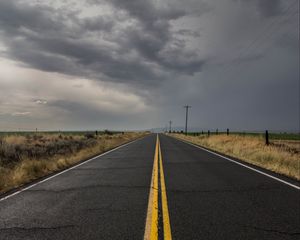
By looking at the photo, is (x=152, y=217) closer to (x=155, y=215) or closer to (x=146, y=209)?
(x=155, y=215)

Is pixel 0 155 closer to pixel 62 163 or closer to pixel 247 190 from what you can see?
pixel 62 163

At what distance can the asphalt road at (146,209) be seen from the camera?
4.75 m

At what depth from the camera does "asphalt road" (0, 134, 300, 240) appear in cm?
475

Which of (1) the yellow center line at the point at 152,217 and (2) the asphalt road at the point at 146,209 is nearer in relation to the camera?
(1) the yellow center line at the point at 152,217

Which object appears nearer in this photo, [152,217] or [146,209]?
[152,217]

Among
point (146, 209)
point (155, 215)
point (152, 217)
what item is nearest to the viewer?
point (152, 217)

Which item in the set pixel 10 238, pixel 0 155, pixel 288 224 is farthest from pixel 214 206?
pixel 0 155

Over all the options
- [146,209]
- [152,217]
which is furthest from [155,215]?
[146,209]

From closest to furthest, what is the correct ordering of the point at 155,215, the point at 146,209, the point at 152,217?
the point at 152,217
the point at 155,215
the point at 146,209

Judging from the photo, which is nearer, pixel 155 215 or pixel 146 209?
pixel 155 215

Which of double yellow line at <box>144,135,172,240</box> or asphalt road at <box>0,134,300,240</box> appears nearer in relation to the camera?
double yellow line at <box>144,135,172,240</box>

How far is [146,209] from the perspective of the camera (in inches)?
237

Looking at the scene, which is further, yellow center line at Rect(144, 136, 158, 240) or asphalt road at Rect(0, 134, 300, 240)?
asphalt road at Rect(0, 134, 300, 240)

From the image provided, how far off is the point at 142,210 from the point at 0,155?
13.8 meters
